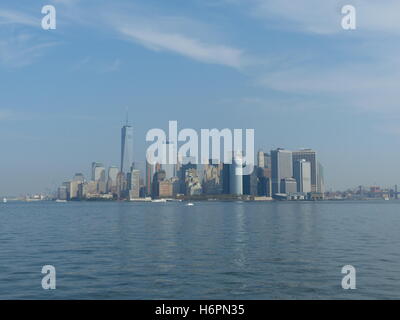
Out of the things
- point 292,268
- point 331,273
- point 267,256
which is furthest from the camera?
point 267,256

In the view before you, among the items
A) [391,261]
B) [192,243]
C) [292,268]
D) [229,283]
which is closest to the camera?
[229,283]

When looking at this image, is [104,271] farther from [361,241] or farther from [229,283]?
[361,241]

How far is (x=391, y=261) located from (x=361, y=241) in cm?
1719

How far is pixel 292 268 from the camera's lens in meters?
36.8

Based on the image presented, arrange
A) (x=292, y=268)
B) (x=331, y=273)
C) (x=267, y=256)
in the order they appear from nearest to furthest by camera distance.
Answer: (x=331, y=273) < (x=292, y=268) < (x=267, y=256)
